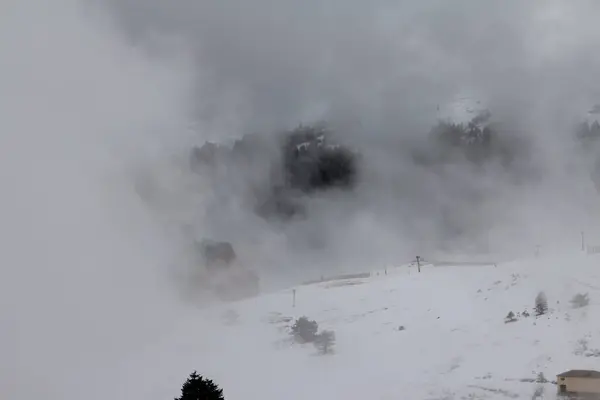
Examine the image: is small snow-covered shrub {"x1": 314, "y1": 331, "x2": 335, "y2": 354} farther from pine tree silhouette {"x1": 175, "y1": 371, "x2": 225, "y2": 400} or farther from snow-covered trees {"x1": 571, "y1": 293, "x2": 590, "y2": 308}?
pine tree silhouette {"x1": 175, "y1": 371, "x2": 225, "y2": 400}

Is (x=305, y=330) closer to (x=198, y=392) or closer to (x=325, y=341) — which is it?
(x=325, y=341)

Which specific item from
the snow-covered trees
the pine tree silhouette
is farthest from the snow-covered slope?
the pine tree silhouette

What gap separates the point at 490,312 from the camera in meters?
48.8

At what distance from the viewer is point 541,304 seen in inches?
1828

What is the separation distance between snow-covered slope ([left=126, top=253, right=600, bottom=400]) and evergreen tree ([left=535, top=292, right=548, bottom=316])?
479 mm

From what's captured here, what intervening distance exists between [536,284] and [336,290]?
76.6 feet

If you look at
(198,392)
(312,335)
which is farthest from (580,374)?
(198,392)

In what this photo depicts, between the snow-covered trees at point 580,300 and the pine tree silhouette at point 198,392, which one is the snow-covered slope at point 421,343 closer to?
the snow-covered trees at point 580,300

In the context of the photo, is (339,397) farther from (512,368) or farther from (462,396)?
(512,368)

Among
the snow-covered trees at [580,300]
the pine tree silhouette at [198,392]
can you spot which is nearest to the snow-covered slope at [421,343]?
the snow-covered trees at [580,300]

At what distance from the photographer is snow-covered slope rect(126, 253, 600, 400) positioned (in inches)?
1540

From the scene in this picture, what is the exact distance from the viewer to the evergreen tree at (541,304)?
45.7 metres

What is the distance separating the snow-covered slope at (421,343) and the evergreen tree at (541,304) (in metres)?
0.48

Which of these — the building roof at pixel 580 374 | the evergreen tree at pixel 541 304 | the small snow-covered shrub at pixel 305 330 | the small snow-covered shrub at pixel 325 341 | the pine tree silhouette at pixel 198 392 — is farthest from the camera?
the small snow-covered shrub at pixel 305 330
